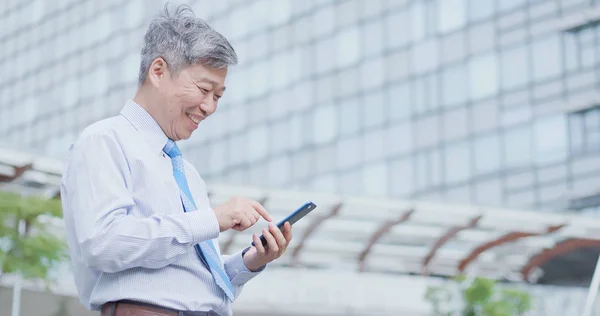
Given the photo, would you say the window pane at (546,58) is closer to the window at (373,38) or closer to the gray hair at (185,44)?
the window at (373,38)

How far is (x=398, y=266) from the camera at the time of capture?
821 inches

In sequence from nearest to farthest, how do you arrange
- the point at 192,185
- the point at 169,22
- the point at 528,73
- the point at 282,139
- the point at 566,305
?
the point at 169,22 → the point at 192,185 → the point at 566,305 → the point at 528,73 → the point at 282,139

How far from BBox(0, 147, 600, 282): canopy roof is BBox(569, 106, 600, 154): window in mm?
14111

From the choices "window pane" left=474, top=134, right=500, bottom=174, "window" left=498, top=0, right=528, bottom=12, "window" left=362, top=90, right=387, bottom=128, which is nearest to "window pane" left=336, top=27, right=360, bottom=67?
"window" left=362, top=90, right=387, bottom=128

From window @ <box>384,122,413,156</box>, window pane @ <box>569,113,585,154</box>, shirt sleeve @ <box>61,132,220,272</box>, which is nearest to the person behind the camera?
shirt sleeve @ <box>61,132,220,272</box>

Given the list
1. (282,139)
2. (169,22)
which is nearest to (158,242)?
(169,22)

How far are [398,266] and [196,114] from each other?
18.1 meters

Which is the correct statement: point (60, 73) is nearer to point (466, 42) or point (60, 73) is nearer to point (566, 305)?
point (466, 42)

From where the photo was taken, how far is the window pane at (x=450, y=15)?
3997 cm

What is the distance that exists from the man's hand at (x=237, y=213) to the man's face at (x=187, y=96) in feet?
0.89

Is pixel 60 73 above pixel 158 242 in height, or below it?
above

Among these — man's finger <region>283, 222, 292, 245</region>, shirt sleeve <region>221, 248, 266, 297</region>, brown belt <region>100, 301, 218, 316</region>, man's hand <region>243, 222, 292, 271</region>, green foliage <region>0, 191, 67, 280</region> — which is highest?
green foliage <region>0, 191, 67, 280</region>

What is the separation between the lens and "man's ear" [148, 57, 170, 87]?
301 centimetres

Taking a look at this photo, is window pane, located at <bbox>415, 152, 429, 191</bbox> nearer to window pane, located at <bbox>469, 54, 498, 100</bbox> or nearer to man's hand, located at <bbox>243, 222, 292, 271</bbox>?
window pane, located at <bbox>469, 54, 498, 100</bbox>
